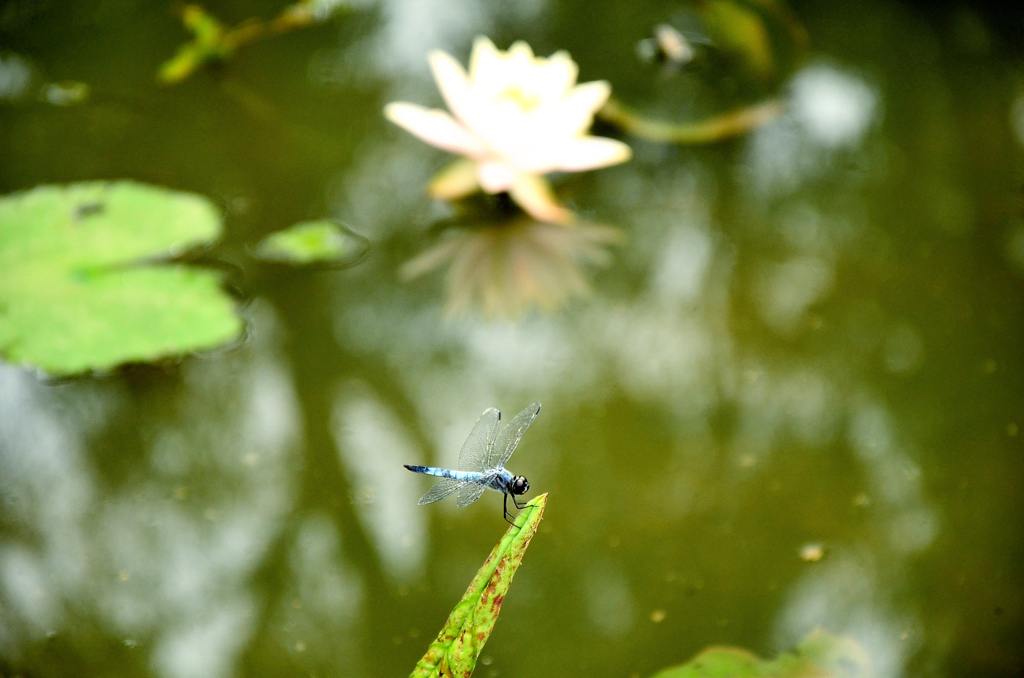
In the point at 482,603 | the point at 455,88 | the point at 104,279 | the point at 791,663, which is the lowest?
the point at 791,663

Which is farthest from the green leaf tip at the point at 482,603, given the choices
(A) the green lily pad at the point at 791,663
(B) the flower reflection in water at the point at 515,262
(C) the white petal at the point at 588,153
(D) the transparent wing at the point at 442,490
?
(C) the white petal at the point at 588,153

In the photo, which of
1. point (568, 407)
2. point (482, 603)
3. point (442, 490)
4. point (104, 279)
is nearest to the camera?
point (482, 603)

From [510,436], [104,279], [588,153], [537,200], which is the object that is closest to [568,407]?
[510,436]

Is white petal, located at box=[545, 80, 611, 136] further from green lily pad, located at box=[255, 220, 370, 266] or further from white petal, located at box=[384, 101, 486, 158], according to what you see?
green lily pad, located at box=[255, 220, 370, 266]

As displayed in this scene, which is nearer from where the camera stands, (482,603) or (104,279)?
(482,603)

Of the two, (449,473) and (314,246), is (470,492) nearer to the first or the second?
(449,473)

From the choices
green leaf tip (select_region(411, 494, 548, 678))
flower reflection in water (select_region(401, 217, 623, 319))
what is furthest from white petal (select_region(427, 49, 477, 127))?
green leaf tip (select_region(411, 494, 548, 678))
